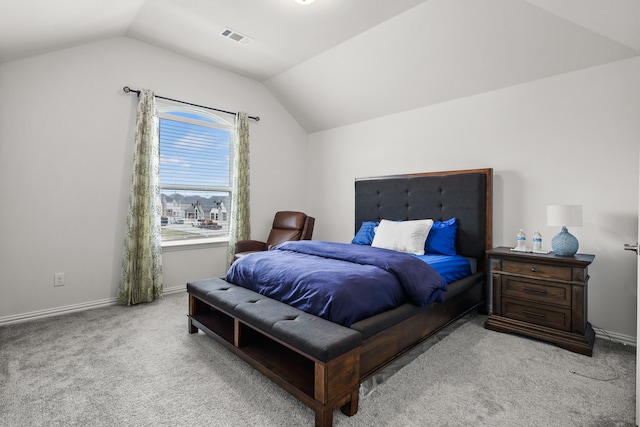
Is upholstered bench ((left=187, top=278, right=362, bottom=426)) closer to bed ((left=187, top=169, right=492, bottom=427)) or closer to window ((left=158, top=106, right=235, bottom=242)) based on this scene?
bed ((left=187, top=169, right=492, bottom=427))

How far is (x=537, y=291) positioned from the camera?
2637mm

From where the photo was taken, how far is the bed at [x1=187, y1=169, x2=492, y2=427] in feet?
5.35

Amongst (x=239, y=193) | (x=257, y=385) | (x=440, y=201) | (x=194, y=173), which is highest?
(x=194, y=173)

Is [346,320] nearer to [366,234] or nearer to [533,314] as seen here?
[533,314]

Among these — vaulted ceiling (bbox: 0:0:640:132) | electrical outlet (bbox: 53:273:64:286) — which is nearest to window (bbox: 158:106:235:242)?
vaulted ceiling (bbox: 0:0:640:132)

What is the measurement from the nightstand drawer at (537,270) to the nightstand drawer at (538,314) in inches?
9.4

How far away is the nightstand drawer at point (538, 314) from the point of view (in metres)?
2.50

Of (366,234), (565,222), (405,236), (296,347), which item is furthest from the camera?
(366,234)

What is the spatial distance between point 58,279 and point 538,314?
429 cm

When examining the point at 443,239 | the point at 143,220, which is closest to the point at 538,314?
the point at 443,239

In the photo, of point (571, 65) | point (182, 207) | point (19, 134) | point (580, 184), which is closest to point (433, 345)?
point (580, 184)

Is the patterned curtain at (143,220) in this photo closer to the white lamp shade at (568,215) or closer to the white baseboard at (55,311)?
the white baseboard at (55,311)

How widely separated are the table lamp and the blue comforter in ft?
3.34

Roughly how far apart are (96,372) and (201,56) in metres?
3.47
